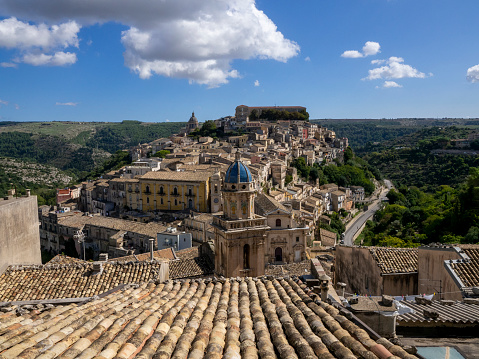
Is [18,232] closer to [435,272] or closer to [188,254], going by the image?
[435,272]

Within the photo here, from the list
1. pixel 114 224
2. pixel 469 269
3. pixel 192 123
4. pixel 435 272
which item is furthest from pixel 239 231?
pixel 192 123

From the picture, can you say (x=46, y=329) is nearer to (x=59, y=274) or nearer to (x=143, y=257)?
(x=59, y=274)

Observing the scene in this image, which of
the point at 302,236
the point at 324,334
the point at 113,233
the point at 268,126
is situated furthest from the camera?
the point at 268,126

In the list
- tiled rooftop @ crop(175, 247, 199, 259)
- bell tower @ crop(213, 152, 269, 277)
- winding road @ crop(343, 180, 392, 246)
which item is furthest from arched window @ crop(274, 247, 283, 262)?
winding road @ crop(343, 180, 392, 246)

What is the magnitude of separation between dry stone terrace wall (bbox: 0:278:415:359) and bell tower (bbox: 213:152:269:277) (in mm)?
9129

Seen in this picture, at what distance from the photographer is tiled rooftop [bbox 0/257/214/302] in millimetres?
11539

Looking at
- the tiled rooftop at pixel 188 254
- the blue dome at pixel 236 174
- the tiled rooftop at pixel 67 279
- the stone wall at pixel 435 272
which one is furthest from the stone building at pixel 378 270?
the tiled rooftop at pixel 188 254

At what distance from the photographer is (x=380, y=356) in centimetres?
383

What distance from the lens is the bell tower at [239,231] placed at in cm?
1608

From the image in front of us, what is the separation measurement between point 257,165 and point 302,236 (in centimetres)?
2407

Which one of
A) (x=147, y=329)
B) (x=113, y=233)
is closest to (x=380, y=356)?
(x=147, y=329)

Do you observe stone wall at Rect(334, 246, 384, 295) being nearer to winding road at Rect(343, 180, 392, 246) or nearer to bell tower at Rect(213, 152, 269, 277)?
bell tower at Rect(213, 152, 269, 277)

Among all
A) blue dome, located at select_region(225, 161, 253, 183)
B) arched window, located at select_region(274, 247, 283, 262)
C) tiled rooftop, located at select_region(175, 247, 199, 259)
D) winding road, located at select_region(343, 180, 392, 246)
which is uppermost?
blue dome, located at select_region(225, 161, 253, 183)

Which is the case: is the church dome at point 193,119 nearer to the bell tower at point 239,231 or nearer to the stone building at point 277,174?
the stone building at point 277,174
